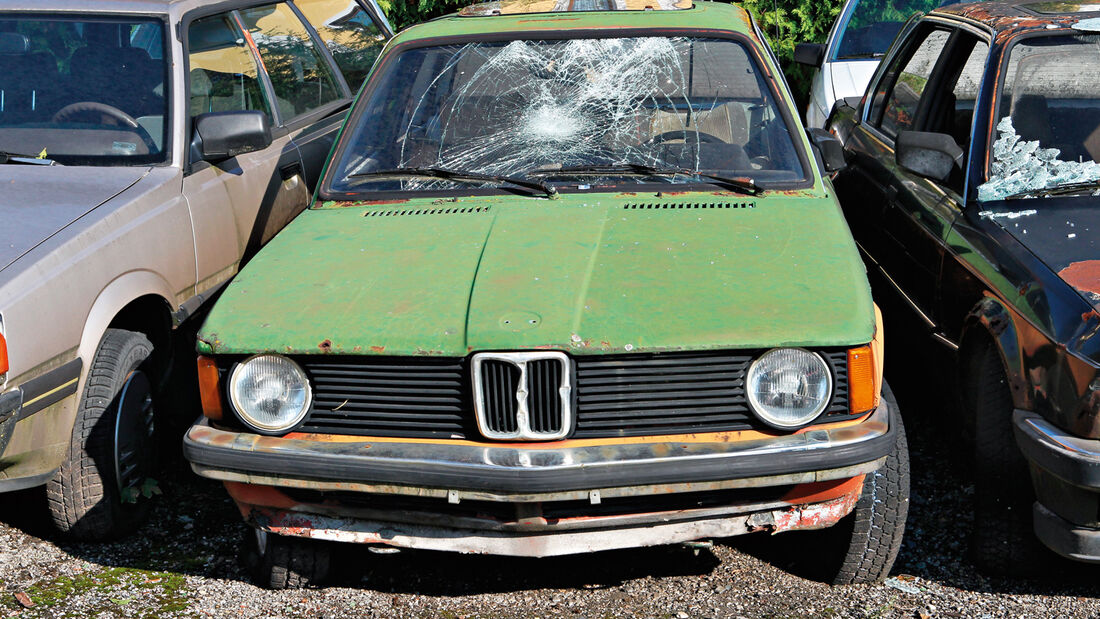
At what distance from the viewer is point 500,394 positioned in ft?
10.1

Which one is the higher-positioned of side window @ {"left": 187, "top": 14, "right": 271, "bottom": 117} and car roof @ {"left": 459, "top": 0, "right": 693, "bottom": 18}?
car roof @ {"left": 459, "top": 0, "right": 693, "bottom": 18}

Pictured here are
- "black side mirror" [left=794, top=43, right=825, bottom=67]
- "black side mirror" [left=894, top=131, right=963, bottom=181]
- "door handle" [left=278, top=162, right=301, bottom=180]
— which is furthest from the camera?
"black side mirror" [left=794, top=43, right=825, bottom=67]

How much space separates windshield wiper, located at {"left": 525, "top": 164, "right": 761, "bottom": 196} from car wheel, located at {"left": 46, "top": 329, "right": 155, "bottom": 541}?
5.46ft

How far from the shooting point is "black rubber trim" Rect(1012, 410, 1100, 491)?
3.04m

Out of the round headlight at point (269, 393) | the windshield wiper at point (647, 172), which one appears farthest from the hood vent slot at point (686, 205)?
the round headlight at point (269, 393)

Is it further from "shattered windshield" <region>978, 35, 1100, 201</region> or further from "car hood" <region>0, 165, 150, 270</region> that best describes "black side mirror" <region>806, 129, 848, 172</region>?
"car hood" <region>0, 165, 150, 270</region>

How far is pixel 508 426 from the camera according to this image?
3.08 m

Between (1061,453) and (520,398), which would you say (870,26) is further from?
(520,398)

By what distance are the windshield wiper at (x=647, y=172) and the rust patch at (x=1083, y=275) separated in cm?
106

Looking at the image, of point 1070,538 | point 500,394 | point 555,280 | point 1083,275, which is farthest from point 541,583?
point 1083,275

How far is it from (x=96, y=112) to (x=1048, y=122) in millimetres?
3795

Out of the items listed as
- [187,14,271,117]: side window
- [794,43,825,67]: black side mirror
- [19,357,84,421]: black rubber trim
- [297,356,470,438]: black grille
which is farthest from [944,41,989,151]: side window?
[19,357,84,421]: black rubber trim

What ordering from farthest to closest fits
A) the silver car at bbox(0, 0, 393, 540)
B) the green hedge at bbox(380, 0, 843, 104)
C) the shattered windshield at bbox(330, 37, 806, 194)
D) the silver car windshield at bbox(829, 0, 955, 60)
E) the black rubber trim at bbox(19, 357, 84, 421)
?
1. the green hedge at bbox(380, 0, 843, 104)
2. the silver car windshield at bbox(829, 0, 955, 60)
3. the shattered windshield at bbox(330, 37, 806, 194)
4. the silver car at bbox(0, 0, 393, 540)
5. the black rubber trim at bbox(19, 357, 84, 421)

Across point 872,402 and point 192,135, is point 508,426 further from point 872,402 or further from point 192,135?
point 192,135
